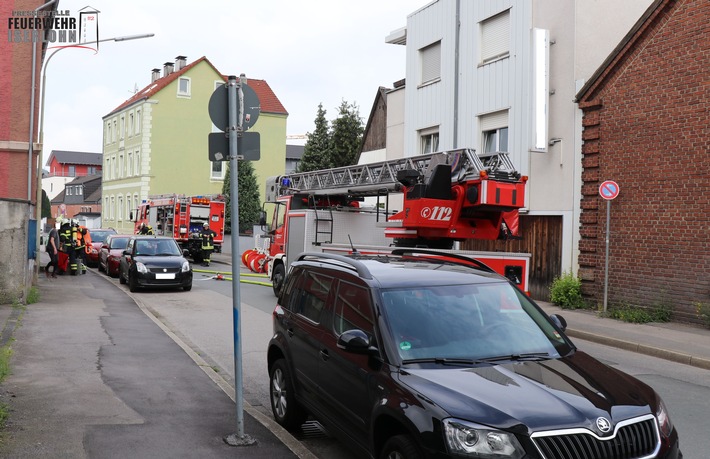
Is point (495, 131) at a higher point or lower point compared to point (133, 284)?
higher

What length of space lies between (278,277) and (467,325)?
13772mm

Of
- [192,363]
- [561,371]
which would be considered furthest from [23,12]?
[561,371]


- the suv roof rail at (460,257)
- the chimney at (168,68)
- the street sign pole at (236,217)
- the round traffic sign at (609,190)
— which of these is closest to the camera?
the street sign pole at (236,217)

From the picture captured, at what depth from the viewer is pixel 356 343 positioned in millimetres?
4605

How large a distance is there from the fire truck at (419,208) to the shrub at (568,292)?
3598 millimetres

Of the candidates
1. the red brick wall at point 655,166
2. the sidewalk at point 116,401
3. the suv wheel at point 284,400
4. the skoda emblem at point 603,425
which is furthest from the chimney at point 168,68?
the skoda emblem at point 603,425

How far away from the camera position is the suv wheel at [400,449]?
3.97 meters

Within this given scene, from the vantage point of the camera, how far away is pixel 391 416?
4250 mm

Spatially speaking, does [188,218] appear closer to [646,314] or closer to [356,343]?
[646,314]

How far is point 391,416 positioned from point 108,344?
278 inches

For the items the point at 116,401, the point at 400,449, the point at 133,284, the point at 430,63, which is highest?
the point at 430,63

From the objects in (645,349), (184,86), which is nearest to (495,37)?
(645,349)

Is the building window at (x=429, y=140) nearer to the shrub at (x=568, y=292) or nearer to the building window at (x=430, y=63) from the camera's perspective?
the building window at (x=430, y=63)

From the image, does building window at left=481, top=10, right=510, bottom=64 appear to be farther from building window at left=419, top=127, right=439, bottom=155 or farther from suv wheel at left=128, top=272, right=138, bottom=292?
suv wheel at left=128, top=272, right=138, bottom=292
